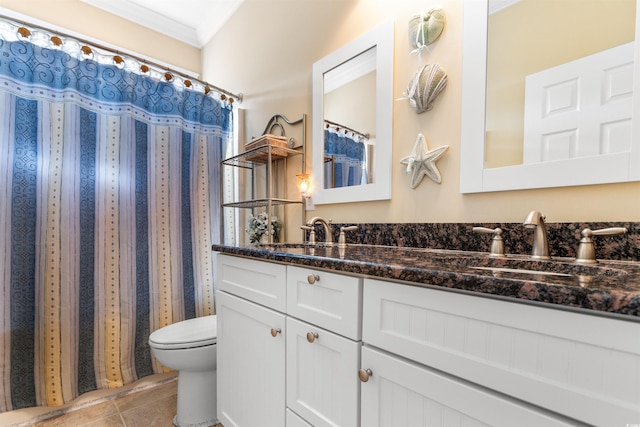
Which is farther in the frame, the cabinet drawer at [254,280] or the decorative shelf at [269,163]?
the decorative shelf at [269,163]

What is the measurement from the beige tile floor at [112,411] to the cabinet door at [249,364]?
47 cm

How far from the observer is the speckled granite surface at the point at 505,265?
0.44 metres

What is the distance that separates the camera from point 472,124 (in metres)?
1.03

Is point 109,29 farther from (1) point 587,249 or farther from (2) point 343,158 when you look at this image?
(1) point 587,249

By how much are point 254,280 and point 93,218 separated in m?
1.20

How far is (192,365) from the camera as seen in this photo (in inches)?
57.3

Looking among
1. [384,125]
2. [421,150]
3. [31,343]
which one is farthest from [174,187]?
[421,150]

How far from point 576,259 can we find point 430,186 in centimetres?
50

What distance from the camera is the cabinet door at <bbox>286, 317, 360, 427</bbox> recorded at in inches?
29.8

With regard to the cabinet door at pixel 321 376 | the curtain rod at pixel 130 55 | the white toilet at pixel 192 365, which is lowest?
the white toilet at pixel 192 365

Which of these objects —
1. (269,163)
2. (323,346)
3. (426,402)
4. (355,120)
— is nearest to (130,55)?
(269,163)

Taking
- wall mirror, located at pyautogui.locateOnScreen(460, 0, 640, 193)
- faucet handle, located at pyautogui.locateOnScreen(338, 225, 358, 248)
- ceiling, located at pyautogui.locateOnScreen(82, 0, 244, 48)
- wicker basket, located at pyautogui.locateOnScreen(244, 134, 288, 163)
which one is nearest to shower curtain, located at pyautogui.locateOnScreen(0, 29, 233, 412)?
wicker basket, located at pyautogui.locateOnScreen(244, 134, 288, 163)

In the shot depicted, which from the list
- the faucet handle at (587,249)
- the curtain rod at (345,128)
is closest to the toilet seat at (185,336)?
the curtain rod at (345,128)

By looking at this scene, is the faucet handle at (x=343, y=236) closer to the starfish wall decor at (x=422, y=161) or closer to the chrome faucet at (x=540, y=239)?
the starfish wall decor at (x=422, y=161)
